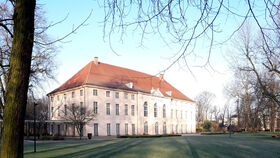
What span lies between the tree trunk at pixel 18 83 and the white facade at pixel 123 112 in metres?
34.3

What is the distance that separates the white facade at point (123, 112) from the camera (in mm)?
40719

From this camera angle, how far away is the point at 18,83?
4145mm

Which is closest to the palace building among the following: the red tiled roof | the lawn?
the red tiled roof

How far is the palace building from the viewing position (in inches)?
1607

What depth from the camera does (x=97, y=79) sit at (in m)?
42.8

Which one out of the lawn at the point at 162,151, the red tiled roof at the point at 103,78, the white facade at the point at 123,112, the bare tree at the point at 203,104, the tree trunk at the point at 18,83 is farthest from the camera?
the bare tree at the point at 203,104

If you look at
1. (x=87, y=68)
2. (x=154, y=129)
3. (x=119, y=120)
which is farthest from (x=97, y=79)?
(x=154, y=129)

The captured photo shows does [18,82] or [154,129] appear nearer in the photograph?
[18,82]

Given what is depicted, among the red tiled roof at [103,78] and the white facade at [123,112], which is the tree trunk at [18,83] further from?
the red tiled roof at [103,78]

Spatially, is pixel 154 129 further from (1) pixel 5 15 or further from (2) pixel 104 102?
(1) pixel 5 15

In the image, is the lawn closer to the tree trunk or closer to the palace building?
the tree trunk

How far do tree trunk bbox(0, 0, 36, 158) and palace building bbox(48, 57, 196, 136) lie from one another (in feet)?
99.6

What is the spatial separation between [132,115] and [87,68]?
11528 millimetres

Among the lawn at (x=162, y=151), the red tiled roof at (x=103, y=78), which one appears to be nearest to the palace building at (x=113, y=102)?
the red tiled roof at (x=103, y=78)
